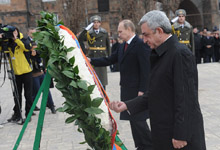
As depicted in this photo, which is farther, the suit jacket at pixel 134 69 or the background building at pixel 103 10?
the background building at pixel 103 10

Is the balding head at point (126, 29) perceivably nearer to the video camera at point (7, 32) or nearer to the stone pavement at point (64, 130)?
the stone pavement at point (64, 130)

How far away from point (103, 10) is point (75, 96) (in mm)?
32624

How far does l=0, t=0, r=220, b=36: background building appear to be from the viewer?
19328 mm

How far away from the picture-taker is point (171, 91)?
2.63 metres

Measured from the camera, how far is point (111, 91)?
395 inches

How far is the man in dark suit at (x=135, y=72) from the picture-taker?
14.5 feet

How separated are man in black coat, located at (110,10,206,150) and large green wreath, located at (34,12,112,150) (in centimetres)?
64

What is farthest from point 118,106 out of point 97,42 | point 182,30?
point 97,42

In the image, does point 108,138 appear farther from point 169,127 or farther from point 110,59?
point 110,59

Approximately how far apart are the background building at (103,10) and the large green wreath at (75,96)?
621 inches

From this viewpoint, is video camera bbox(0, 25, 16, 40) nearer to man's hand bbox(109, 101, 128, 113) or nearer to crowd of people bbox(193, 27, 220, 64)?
man's hand bbox(109, 101, 128, 113)

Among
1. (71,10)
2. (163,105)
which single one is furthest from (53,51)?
(71,10)

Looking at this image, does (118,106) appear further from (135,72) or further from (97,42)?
(97,42)

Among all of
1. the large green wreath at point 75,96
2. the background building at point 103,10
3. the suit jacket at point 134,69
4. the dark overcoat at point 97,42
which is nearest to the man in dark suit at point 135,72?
the suit jacket at point 134,69
